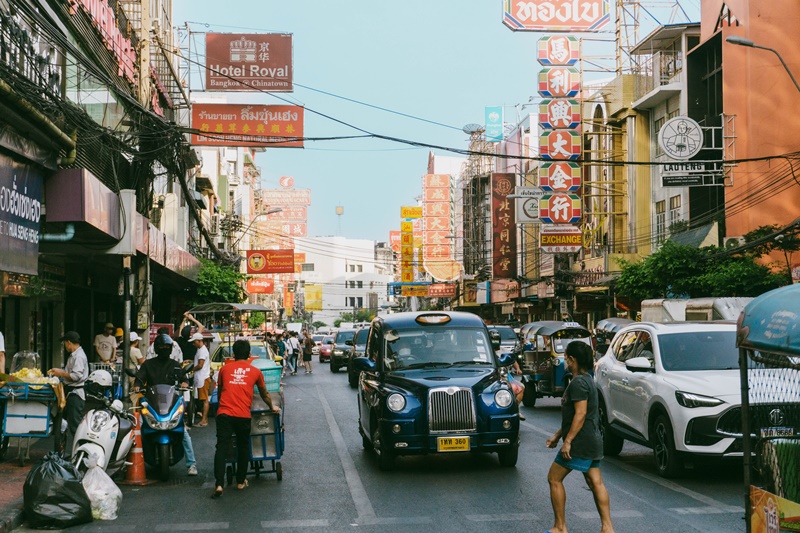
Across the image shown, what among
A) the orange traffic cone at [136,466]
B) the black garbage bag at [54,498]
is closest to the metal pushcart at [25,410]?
the orange traffic cone at [136,466]

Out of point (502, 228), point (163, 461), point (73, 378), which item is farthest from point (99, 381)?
point (502, 228)

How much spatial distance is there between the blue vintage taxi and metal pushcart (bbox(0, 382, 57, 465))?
4.24m

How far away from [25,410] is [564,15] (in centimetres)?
3475

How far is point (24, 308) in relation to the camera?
22.2 metres

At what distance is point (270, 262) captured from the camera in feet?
183

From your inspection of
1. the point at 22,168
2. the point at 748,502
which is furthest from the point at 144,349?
the point at 748,502

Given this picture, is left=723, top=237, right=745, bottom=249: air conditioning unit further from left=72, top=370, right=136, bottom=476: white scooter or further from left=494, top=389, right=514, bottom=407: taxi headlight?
left=72, top=370, right=136, bottom=476: white scooter

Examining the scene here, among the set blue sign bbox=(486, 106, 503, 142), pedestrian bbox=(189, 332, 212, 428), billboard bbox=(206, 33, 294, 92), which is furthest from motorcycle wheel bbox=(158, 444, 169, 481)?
blue sign bbox=(486, 106, 503, 142)

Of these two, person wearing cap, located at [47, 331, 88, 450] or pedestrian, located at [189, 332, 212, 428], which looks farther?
pedestrian, located at [189, 332, 212, 428]

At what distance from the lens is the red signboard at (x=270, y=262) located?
55000 millimetres

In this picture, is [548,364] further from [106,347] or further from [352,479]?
[352,479]

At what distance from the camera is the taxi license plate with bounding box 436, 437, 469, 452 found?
1205cm

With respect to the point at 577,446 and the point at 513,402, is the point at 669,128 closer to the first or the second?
the point at 513,402

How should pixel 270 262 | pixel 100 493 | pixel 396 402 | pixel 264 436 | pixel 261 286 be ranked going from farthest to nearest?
pixel 261 286
pixel 270 262
pixel 396 402
pixel 264 436
pixel 100 493
